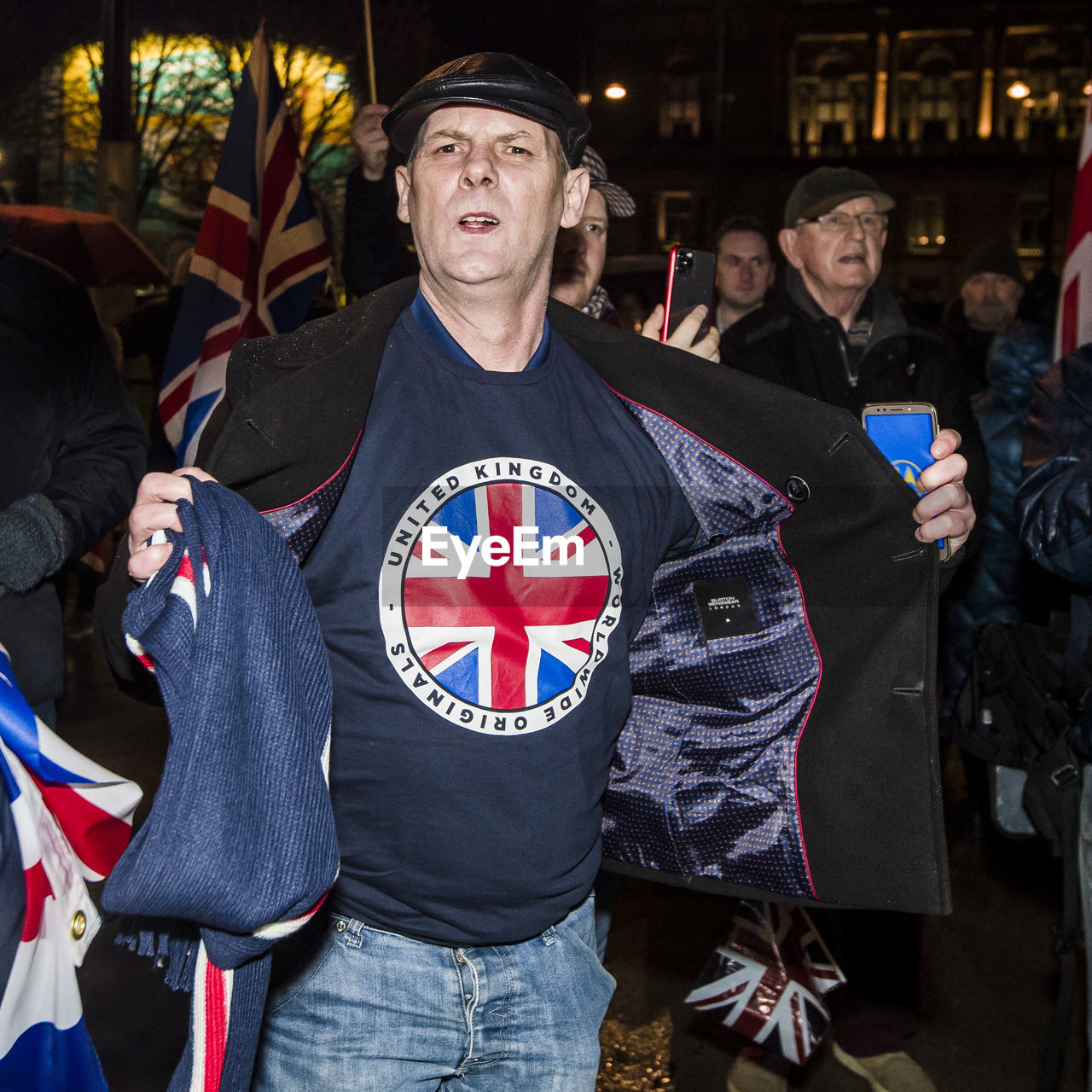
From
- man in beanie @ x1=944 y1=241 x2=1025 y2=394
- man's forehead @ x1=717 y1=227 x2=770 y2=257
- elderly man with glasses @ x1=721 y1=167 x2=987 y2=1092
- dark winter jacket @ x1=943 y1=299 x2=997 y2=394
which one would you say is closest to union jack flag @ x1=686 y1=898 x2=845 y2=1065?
elderly man with glasses @ x1=721 y1=167 x2=987 y2=1092

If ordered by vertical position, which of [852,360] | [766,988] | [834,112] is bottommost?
[766,988]

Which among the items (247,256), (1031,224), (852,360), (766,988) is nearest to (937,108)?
(1031,224)

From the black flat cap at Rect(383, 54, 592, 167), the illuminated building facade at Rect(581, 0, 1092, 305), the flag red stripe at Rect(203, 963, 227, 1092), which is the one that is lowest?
the flag red stripe at Rect(203, 963, 227, 1092)

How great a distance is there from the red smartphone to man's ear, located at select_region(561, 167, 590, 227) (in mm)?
395

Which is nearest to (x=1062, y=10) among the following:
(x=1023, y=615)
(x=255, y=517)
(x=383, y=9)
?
(x=383, y=9)

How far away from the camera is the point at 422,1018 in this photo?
7.44 feet

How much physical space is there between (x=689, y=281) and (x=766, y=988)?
2.04m

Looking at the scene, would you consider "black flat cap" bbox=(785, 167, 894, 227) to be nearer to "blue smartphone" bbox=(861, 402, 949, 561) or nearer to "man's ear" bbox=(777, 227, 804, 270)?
"man's ear" bbox=(777, 227, 804, 270)

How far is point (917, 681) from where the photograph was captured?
2.46m

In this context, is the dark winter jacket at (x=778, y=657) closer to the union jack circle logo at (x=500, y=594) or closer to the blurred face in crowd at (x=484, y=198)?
the blurred face in crowd at (x=484, y=198)

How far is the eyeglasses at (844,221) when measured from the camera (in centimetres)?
424

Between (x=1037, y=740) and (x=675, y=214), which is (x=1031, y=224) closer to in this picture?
(x=675, y=214)

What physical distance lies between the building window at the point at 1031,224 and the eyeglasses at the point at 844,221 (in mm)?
55460

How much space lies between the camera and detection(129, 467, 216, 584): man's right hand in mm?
1793
